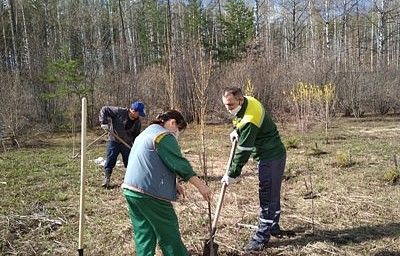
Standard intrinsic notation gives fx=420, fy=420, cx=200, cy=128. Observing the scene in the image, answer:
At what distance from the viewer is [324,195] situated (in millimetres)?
6121

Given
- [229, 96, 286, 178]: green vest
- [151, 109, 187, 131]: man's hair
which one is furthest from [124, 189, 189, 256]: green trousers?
[229, 96, 286, 178]: green vest

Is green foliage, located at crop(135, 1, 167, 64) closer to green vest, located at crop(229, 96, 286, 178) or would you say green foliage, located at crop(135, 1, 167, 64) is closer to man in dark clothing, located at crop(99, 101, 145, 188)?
man in dark clothing, located at crop(99, 101, 145, 188)

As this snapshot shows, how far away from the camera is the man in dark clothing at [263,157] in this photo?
4.02 metres

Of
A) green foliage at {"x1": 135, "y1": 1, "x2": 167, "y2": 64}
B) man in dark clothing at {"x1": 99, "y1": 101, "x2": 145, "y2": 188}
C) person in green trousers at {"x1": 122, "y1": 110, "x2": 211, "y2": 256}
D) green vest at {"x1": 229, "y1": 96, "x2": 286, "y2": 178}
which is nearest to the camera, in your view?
person in green trousers at {"x1": 122, "y1": 110, "x2": 211, "y2": 256}

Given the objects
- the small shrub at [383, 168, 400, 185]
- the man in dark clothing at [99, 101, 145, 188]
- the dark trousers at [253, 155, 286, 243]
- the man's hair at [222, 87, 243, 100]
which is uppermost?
the man's hair at [222, 87, 243, 100]

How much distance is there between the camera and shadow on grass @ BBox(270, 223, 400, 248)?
4477 mm

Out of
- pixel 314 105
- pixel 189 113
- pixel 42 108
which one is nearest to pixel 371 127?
pixel 314 105

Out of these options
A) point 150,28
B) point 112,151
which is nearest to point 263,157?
point 112,151

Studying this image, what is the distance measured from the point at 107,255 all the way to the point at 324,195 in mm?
3298

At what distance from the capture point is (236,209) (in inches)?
222

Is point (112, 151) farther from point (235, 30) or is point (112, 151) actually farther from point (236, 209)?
point (235, 30)

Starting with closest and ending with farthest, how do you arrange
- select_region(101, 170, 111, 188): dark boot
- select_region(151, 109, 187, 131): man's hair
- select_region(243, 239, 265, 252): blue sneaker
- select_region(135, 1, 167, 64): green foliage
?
select_region(151, 109, 187, 131): man's hair → select_region(243, 239, 265, 252): blue sneaker → select_region(101, 170, 111, 188): dark boot → select_region(135, 1, 167, 64): green foliage

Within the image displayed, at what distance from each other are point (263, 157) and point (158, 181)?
157cm

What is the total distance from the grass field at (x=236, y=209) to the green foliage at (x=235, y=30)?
53.7 feet
